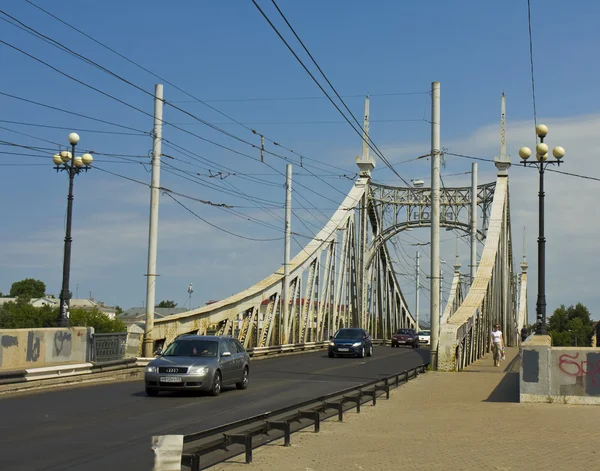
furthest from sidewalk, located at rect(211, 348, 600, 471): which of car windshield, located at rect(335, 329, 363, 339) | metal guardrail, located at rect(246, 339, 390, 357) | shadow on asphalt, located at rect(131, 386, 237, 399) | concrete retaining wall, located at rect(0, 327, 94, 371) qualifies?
car windshield, located at rect(335, 329, 363, 339)

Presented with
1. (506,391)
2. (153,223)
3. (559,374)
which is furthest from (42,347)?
(559,374)

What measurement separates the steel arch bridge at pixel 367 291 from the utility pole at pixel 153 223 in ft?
1.64

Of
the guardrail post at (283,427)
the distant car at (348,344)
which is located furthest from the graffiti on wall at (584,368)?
the distant car at (348,344)

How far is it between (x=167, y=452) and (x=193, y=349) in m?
12.6

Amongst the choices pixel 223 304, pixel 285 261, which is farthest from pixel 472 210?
pixel 223 304

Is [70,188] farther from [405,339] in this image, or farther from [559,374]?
[405,339]

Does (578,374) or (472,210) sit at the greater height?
(472,210)

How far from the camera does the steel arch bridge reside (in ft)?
117

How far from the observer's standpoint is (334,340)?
4125 cm

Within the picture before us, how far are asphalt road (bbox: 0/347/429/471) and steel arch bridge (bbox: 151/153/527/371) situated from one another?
7.20 meters

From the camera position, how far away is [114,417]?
1541 centimetres

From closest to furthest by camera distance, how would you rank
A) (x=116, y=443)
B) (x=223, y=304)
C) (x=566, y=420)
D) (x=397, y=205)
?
1. (x=116, y=443)
2. (x=566, y=420)
3. (x=223, y=304)
4. (x=397, y=205)

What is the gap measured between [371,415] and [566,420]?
3.65 m

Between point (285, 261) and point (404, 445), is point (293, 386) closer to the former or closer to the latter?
point (404, 445)
